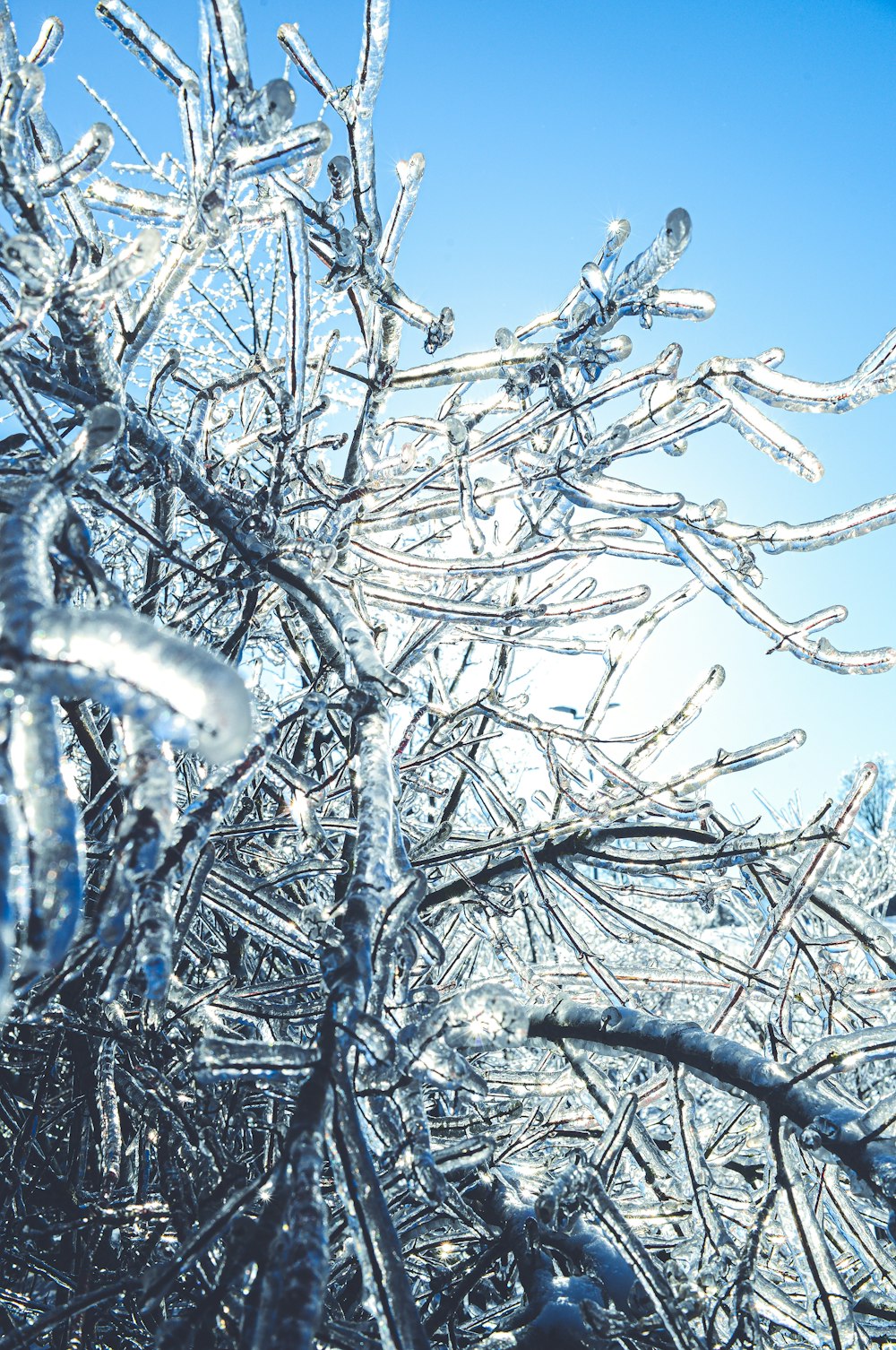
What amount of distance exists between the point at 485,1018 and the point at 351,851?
29cm

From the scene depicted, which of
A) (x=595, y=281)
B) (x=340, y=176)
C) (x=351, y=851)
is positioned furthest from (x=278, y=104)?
(x=351, y=851)

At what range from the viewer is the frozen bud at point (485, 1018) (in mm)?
846

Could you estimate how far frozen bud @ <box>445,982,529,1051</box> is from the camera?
85 cm

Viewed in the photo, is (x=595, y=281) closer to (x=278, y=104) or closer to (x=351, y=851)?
(x=278, y=104)

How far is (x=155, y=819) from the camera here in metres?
0.66

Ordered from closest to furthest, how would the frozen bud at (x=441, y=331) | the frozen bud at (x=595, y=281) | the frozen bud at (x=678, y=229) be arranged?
the frozen bud at (x=678, y=229), the frozen bud at (x=595, y=281), the frozen bud at (x=441, y=331)

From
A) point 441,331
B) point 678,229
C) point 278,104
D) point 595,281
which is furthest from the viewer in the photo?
point 441,331

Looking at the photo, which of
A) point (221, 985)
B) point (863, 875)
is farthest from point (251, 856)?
point (863, 875)

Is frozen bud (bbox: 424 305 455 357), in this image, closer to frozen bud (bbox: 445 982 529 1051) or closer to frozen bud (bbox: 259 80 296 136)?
frozen bud (bbox: 259 80 296 136)

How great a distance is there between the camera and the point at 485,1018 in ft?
2.85

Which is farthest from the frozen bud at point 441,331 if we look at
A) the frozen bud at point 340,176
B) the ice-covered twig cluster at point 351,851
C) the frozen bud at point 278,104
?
the frozen bud at point 278,104

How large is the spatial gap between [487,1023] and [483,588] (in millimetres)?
1735

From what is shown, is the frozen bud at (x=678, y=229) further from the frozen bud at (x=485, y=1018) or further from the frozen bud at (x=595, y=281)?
the frozen bud at (x=485, y=1018)

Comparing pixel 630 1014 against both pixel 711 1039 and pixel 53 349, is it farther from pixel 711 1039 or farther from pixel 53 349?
pixel 53 349
